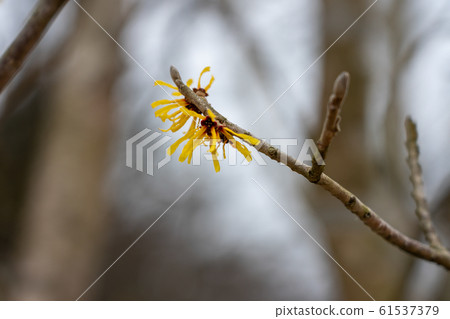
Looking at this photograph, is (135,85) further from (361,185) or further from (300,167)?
(300,167)

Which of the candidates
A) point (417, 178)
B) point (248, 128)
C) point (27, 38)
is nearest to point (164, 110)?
point (27, 38)

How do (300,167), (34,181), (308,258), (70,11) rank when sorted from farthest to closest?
(308,258), (70,11), (34,181), (300,167)

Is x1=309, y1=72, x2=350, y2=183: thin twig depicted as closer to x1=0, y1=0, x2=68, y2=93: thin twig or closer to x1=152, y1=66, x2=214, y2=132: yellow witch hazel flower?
x1=152, y1=66, x2=214, y2=132: yellow witch hazel flower

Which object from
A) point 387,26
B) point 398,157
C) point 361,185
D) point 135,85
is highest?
point 387,26

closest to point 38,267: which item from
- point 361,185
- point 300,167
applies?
point 361,185

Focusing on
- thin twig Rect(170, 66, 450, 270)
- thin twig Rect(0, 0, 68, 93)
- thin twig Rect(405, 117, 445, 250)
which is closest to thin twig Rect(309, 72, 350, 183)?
thin twig Rect(170, 66, 450, 270)

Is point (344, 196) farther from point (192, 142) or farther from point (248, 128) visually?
point (248, 128)

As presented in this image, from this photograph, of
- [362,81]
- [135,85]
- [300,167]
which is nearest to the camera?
[300,167]
